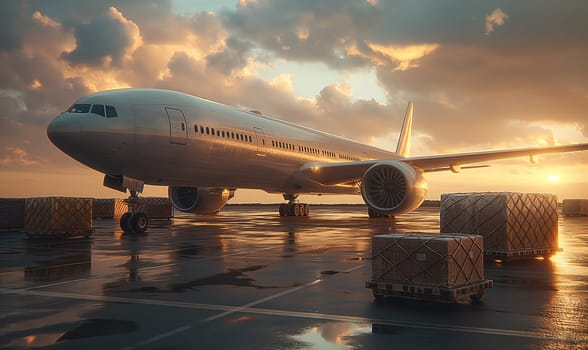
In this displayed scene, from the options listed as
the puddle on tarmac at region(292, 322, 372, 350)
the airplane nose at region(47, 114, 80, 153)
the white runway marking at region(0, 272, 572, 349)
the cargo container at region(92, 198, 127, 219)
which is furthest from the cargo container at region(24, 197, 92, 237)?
the cargo container at region(92, 198, 127, 219)

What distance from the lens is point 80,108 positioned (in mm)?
16531

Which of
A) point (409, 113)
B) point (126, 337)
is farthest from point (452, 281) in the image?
point (409, 113)

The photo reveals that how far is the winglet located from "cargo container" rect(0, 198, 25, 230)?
3082 centimetres

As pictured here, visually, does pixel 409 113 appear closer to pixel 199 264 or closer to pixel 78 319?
pixel 199 264

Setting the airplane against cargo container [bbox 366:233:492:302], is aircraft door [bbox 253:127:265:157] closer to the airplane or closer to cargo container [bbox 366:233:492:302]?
the airplane

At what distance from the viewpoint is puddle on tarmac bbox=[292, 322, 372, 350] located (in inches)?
177

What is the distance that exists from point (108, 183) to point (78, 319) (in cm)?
1309

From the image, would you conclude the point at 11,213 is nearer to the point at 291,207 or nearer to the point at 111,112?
the point at 111,112

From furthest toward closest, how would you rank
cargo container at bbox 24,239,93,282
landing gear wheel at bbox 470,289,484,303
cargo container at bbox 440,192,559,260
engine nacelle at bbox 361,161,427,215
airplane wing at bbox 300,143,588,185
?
airplane wing at bbox 300,143,588,185 < engine nacelle at bbox 361,161,427,215 < cargo container at bbox 440,192,559,260 < cargo container at bbox 24,239,93,282 < landing gear wheel at bbox 470,289,484,303

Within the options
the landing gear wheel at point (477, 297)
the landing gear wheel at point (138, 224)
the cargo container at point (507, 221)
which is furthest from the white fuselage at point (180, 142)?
the landing gear wheel at point (477, 297)

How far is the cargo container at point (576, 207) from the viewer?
151 feet

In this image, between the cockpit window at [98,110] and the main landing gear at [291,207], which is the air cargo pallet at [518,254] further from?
the main landing gear at [291,207]

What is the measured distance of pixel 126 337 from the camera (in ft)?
15.5

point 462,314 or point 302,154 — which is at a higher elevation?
point 302,154
